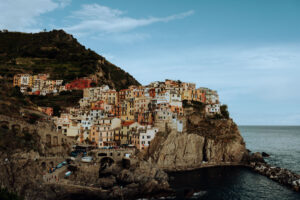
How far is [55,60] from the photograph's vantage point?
534ft

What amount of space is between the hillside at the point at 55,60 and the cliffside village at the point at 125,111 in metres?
17.3

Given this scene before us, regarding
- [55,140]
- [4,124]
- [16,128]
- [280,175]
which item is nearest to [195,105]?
[280,175]

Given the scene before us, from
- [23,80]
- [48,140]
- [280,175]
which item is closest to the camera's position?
[48,140]

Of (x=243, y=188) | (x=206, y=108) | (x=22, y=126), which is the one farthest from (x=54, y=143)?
(x=206, y=108)

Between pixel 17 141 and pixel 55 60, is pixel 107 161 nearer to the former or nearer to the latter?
pixel 17 141

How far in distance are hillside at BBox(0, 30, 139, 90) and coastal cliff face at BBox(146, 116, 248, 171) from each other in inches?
2603

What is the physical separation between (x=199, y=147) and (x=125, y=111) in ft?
95.7

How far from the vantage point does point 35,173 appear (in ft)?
189

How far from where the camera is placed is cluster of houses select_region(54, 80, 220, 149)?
3420 inches

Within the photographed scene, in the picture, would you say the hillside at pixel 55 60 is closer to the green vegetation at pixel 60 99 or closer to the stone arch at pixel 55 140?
the green vegetation at pixel 60 99

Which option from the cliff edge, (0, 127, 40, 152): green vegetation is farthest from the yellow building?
the cliff edge

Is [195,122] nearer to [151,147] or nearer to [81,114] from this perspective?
[151,147]

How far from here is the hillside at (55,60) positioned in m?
147

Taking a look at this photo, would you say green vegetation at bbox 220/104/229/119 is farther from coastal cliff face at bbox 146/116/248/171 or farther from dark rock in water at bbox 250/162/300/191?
dark rock in water at bbox 250/162/300/191
